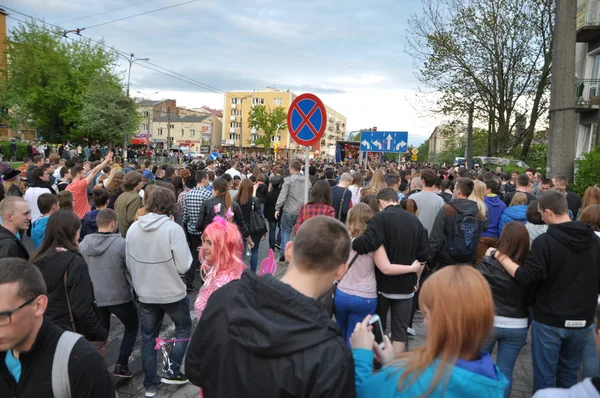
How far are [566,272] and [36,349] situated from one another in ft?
12.5

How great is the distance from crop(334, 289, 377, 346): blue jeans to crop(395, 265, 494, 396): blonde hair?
241 cm

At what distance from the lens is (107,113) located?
34906mm

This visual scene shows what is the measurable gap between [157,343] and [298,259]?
3.04 m

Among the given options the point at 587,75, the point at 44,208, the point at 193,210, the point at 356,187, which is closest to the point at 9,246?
the point at 44,208

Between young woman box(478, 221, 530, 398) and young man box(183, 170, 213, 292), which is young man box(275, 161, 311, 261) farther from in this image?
young woman box(478, 221, 530, 398)

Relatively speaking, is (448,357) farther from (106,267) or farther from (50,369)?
(106,267)

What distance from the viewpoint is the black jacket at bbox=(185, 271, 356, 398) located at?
5.30 feet

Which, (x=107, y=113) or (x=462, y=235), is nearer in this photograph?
(x=462, y=235)

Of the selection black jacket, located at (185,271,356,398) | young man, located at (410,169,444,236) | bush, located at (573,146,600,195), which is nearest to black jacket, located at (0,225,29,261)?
black jacket, located at (185,271,356,398)

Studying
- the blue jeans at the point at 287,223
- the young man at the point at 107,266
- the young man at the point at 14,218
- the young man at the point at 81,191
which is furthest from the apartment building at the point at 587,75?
the young man at the point at 14,218

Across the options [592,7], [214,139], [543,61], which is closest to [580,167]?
[592,7]

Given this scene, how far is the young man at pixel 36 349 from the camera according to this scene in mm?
1921

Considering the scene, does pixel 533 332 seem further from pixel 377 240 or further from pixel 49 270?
pixel 49 270

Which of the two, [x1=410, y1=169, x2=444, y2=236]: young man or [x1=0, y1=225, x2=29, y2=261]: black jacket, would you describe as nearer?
[x1=0, y1=225, x2=29, y2=261]: black jacket
